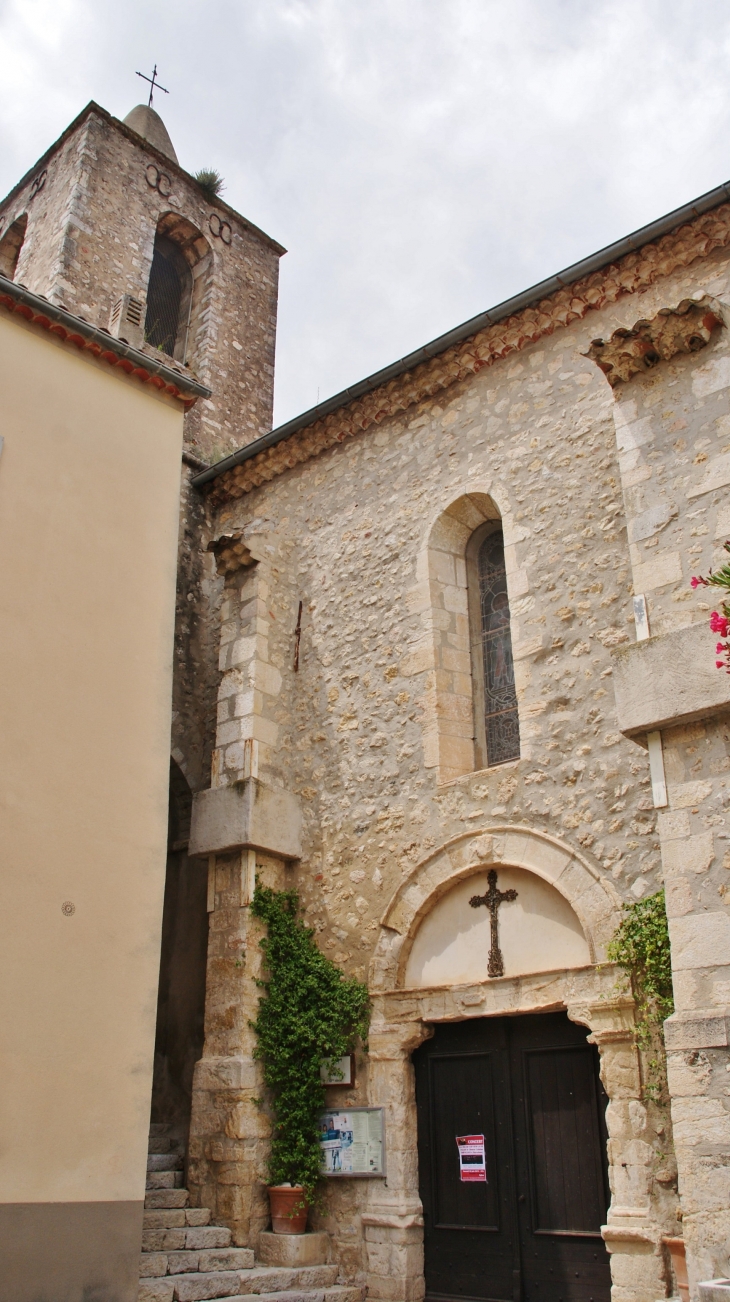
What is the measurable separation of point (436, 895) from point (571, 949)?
118 centimetres

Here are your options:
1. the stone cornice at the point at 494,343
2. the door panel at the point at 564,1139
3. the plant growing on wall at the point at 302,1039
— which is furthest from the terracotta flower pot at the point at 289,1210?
the stone cornice at the point at 494,343

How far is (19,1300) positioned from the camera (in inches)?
220

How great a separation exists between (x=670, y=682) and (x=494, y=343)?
4212 millimetres

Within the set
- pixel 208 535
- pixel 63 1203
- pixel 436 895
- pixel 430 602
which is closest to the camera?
pixel 63 1203

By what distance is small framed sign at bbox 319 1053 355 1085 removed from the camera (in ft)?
25.1

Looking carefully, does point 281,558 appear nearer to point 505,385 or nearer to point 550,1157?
point 505,385

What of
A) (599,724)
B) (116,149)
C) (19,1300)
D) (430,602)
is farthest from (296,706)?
(116,149)

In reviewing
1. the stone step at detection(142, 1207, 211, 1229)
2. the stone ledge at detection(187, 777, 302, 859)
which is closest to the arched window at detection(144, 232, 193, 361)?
the stone ledge at detection(187, 777, 302, 859)

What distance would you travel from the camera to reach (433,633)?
8320 mm

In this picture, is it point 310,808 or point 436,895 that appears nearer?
point 436,895

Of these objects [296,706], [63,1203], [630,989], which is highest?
[296,706]

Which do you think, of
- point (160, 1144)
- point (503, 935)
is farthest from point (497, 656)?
point (160, 1144)

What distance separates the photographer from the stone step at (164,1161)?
802 centimetres

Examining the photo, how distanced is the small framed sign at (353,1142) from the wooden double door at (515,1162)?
0.29 m
